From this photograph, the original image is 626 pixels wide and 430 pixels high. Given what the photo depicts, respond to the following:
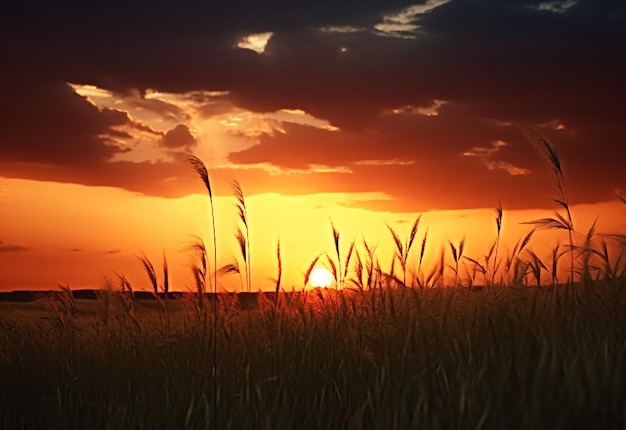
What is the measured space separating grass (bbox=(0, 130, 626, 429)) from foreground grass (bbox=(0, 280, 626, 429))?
0.05 ft

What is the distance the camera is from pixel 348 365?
559 cm

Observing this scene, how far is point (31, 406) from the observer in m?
6.87

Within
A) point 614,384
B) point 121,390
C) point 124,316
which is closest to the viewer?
point 614,384

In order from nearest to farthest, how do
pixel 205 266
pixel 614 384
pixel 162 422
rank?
pixel 614 384 < pixel 162 422 < pixel 205 266

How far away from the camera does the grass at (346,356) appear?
405 centimetres

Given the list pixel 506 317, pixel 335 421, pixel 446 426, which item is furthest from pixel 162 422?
pixel 506 317

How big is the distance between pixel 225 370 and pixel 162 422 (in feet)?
2.67

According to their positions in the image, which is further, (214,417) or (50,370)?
(50,370)

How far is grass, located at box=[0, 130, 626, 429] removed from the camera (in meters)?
4.05

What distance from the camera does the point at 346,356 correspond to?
5609 mm

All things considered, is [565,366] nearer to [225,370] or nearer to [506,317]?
[506,317]

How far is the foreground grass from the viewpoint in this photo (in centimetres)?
402

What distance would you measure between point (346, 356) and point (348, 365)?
2.7 inches

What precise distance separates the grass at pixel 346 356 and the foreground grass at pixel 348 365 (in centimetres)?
2
